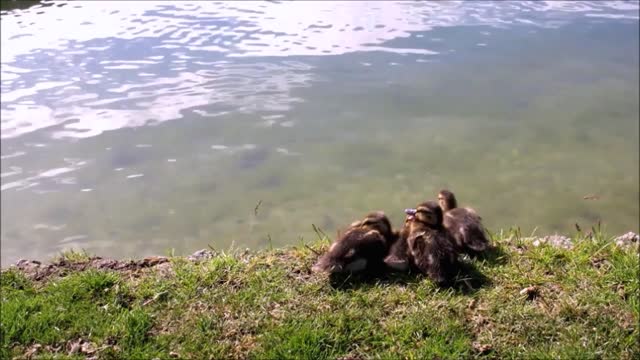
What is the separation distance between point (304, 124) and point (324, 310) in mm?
5229

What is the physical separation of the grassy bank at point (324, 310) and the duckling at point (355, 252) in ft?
0.34

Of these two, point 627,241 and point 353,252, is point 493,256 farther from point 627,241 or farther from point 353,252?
point 627,241

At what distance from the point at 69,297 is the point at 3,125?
5.87 m

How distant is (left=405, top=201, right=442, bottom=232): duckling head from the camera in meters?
4.89

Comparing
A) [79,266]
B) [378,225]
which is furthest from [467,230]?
[79,266]

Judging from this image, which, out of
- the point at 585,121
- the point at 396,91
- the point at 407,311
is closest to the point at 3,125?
the point at 396,91

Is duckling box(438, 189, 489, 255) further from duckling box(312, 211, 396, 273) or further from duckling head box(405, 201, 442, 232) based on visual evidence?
duckling box(312, 211, 396, 273)

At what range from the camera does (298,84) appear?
10617 millimetres

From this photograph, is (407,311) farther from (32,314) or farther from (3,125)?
(3,125)

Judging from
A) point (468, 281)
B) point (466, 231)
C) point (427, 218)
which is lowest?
point (468, 281)

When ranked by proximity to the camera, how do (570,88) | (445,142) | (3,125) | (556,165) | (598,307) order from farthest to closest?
(570,88) < (3,125) < (445,142) < (556,165) < (598,307)

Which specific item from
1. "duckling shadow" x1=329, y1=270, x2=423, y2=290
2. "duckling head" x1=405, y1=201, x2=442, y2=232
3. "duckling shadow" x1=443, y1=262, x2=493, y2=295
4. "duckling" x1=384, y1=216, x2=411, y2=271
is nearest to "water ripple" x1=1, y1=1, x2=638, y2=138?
"duckling head" x1=405, y1=201, x2=442, y2=232

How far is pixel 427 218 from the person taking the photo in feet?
16.2

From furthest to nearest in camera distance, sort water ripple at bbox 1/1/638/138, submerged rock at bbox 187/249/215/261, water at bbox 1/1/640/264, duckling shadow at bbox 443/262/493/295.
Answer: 1. water ripple at bbox 1/1/638/138
2. water at bbox 1/1/640/264
3. submerged rock at bbox 187/249/215/261
4. duckling shadow at bbox 443/262/493/295
